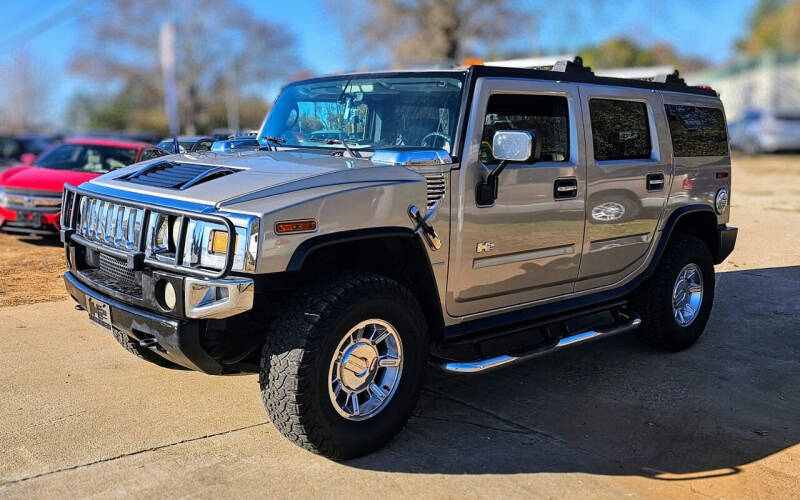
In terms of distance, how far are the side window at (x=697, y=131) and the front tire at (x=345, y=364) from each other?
2968mm

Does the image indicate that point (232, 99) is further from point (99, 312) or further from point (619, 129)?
point (99, 312)

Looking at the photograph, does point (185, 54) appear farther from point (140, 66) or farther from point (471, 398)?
point (471, 398)

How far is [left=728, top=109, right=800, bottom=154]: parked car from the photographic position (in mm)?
30031

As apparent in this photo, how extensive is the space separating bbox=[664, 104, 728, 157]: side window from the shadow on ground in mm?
1574

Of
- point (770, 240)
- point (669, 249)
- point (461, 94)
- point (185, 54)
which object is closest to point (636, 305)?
point (669, 249)

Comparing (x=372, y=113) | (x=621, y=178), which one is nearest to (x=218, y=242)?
(x=372, y=113)

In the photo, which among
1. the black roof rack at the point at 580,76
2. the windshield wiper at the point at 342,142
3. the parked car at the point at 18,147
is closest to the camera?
the windshield wiper at the point at 342,142

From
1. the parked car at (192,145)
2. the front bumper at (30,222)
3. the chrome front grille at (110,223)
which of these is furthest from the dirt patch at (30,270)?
the chrome front grille at (110,223)

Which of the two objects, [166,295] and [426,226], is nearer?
[166,295]

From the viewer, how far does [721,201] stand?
6.53m

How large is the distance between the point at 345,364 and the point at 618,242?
2467mm

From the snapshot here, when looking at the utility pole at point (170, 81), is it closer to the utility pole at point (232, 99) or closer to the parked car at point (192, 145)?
the parked car at point (192, 145)

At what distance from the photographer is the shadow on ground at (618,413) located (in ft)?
13.9

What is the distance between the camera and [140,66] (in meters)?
56.0
